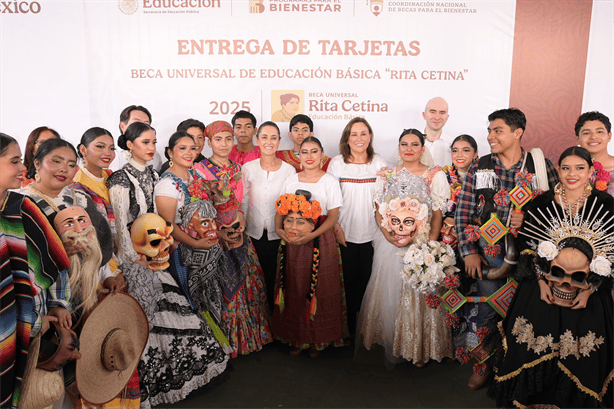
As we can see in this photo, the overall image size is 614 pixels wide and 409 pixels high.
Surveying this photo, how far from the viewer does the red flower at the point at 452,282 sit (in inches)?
137

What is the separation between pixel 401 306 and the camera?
12.2 feet

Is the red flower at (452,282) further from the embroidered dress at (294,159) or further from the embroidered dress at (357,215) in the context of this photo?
the embroidered dress at (294,159)

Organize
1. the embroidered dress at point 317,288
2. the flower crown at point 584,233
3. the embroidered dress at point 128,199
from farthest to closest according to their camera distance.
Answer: the embroidered dress at point 317,288 < the embroidered dress at point 128,199 < the flower crown at point 584,233

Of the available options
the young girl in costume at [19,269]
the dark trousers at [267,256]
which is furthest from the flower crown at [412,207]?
the young girl in costume at [19,269]

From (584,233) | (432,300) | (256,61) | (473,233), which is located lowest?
(432,300)

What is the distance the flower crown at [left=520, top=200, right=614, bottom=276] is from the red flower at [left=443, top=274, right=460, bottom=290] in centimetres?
72

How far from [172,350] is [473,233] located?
99.4 inches

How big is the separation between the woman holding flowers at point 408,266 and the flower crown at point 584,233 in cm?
78

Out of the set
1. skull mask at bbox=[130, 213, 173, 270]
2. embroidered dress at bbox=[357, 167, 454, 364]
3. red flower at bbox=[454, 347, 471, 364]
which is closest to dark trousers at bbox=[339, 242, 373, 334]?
embroidered dress at bbox=[357, 167, 454, 364]

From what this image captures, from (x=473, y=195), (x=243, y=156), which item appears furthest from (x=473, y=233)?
(x=243, y=156)

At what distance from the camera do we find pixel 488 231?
3295mm

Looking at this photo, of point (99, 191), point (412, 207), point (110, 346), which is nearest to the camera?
point (110, 346)

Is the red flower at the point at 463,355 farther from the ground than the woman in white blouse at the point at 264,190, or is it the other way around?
the woman in white blouse at the point at 264,190

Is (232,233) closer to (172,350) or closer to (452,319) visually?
(172,350)
